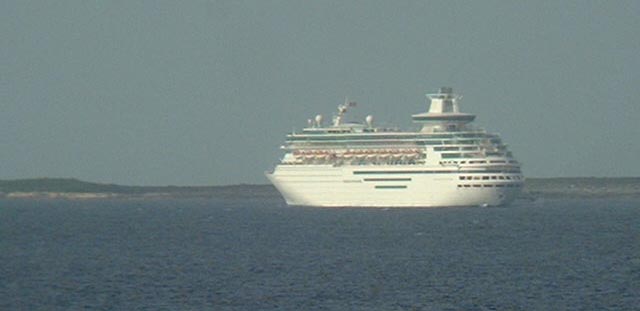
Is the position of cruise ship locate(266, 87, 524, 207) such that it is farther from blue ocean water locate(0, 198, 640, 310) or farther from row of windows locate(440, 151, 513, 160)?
blue ocean water locate(0, 198, 640, 310)

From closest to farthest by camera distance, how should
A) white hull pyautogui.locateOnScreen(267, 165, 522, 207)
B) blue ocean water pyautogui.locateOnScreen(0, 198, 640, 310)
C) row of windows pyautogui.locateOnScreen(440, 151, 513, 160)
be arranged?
blue ocean water pyautogui.locateOnScreen(0, 198, 640, 310) → white hull pyautogui.locateOnScreen(267, 165, 522, 207) → row of windows pyautogui.locateOnScreen(440, 151, 513, 160)

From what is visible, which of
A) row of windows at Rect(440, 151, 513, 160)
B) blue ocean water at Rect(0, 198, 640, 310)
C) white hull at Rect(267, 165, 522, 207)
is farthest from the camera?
row of windows at Rect(440, 151, 513, 160)

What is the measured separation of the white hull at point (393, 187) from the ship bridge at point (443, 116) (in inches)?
209

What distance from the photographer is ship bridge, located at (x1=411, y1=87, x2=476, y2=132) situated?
117 m

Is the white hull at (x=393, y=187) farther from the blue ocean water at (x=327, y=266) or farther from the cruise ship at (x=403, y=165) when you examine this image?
the blue ocean water at (x=327, y=266)

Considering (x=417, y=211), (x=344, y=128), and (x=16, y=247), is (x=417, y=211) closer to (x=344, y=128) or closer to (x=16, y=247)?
(x=344, y=128)

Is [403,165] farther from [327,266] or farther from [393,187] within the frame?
[327,266]

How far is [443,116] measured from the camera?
117125 millimetres

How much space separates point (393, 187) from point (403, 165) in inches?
73.4

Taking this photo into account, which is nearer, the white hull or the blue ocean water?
the blue ocean water

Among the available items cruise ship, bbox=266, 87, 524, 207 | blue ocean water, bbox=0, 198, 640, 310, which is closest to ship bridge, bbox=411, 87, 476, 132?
cruise ship, bbox=266, 87, 524, 207

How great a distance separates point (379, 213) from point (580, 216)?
1573cm

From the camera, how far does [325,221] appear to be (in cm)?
9612

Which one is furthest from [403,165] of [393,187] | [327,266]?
[327,266]
